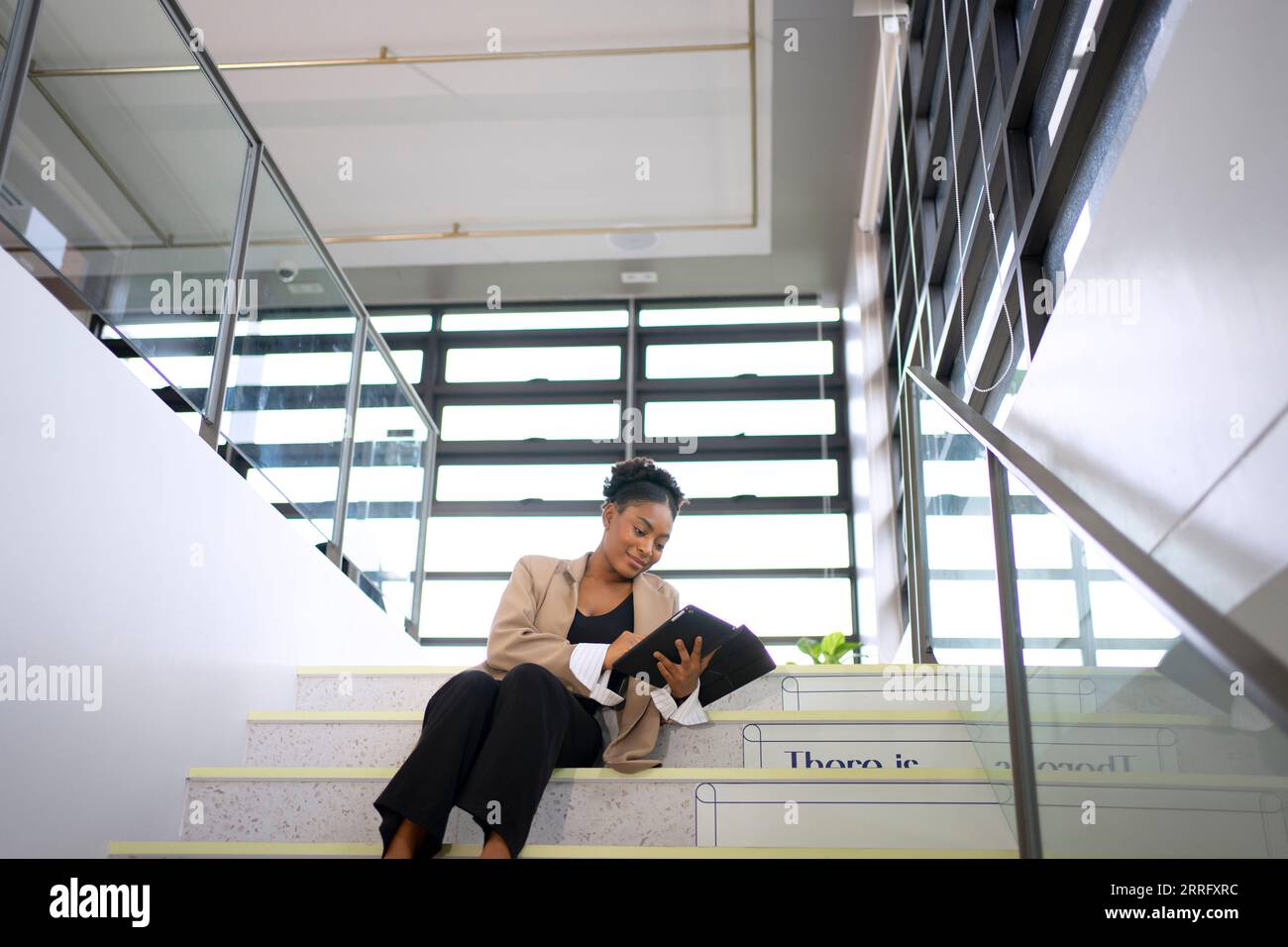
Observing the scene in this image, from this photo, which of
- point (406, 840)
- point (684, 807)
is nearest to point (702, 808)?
point (684, 807)

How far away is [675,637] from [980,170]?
2294 millimetres

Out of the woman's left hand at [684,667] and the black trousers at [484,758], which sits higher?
the woman's left hand at [684,667]

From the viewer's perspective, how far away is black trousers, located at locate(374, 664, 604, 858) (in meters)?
1.92

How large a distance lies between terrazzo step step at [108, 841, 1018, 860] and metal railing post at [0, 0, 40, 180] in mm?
1185

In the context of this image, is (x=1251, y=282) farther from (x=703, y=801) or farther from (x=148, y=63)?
(x=148, y=63)

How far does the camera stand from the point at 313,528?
362 cm

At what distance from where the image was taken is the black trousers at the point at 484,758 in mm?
1915

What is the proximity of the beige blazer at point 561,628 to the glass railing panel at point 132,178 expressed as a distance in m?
0.94

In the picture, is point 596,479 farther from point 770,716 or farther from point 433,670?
point 770,716

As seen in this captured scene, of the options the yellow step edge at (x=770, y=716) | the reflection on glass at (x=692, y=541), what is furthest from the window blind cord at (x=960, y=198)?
the reflection on glass at (x=692, y=541)

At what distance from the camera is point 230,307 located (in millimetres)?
3018

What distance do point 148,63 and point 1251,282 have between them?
2.36 meters

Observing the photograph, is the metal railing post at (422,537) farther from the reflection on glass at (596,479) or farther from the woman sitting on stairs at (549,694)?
the reflection on glass at (596,479)

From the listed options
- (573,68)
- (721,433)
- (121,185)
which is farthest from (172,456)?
(721,433)
